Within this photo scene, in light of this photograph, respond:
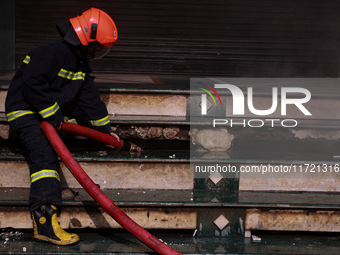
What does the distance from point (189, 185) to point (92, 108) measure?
1150 mm

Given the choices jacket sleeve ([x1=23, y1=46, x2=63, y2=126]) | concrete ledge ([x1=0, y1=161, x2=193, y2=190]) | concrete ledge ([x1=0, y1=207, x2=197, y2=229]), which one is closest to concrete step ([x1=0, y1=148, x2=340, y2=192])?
concrete ledge ([x1=0, y1=161, x2=193, y2=190])

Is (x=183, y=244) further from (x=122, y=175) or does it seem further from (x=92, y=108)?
(x=92, y=108)

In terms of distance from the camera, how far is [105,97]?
4559mm

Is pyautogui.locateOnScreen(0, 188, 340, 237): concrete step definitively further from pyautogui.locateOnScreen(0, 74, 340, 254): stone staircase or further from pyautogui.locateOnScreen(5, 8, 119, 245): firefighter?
pyautogui.locateOnScreen(5, 8, 119, 245): firefighter

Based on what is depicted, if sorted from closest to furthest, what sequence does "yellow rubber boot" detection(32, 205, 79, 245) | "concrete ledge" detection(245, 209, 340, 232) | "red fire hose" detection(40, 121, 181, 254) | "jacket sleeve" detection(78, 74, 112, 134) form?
1. "red fire hose" detection(40, 121, 181, 254)
2. "yellow rubber boot" detection(32, 205, 79, 245)
3. "concrete ledge" detection(245, 209, 340, 232)
4. "jacket sleeve" detection(78, 74, 112, 134)


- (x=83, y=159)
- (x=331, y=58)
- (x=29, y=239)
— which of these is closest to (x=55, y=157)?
(x=83, y=159)

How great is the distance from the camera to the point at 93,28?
3789mm

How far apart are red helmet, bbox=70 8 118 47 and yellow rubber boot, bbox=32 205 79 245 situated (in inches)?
55.7

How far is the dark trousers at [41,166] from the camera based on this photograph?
3471mm

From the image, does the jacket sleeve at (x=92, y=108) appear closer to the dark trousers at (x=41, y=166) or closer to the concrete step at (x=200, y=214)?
the dark trousers at (x=41, y=166)

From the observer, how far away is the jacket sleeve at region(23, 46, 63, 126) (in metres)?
3.59

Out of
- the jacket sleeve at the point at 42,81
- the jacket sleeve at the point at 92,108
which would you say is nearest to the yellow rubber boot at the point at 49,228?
the jacket sleeve at the point at 42,81

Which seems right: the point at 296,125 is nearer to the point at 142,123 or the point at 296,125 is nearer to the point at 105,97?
the point at 142,123

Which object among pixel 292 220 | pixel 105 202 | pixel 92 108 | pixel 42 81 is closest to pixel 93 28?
pixel 42 81
